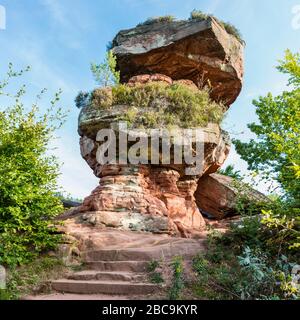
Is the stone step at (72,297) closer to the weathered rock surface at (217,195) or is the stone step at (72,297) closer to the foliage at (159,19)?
the weathered rock surface at (217,195)

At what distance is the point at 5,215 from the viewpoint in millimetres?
7520

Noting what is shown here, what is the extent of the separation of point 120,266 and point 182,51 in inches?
495

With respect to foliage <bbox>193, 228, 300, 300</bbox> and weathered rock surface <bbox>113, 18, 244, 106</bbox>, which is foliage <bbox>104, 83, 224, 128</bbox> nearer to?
weathered rock surface <bbox>113, 18, 244, 106</bbox>

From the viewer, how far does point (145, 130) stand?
13266 mm

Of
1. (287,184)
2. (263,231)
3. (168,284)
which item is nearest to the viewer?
(168,284)

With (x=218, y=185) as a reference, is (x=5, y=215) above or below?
below

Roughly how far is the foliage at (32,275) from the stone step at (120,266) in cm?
70

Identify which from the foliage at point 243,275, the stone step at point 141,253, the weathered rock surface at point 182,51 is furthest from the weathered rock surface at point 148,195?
the foliage at point 243,275

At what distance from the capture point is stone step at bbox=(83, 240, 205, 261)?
7695 millimetres

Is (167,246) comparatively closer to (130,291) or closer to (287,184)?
(130,291)

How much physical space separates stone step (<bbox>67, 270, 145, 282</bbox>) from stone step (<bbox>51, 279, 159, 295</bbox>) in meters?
0.20

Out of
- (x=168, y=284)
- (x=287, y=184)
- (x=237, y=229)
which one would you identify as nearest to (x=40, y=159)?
(x=168, y=284)

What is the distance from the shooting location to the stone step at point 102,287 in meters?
6.18
